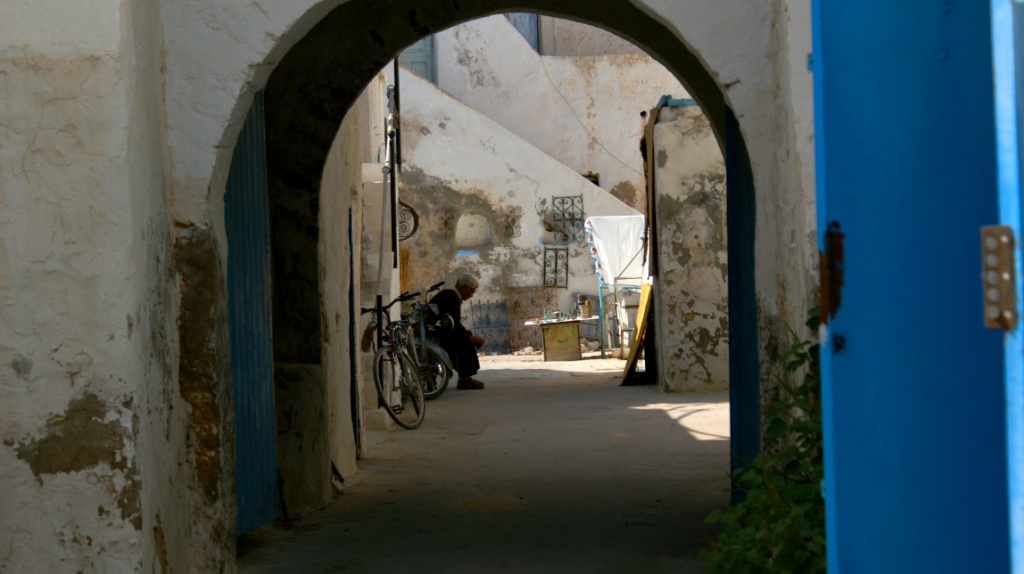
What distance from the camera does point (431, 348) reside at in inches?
469

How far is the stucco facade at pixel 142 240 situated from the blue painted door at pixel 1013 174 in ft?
6.50

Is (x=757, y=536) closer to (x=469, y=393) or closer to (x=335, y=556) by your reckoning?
(x=335, y=556)

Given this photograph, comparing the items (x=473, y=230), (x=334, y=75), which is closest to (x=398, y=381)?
(x=334, y=75)

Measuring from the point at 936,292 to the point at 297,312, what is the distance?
486 cm

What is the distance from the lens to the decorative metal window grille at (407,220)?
21.9m

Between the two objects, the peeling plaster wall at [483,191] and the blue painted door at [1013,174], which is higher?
the peeling plaster wall at [483,191]

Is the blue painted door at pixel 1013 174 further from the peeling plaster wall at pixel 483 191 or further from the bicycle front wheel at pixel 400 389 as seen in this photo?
the peeling plaster wall at pixel 483 191

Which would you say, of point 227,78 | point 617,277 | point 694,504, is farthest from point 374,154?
point 617,277

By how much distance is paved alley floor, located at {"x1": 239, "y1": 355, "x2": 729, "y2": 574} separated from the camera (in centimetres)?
469

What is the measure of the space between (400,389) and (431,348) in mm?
2022

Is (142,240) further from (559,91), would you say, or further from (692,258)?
(559,91)

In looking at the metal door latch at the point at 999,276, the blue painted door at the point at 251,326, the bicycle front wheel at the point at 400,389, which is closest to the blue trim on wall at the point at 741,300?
Result: the blue painted door at the point at 251,326

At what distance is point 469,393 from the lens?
42.6 ft

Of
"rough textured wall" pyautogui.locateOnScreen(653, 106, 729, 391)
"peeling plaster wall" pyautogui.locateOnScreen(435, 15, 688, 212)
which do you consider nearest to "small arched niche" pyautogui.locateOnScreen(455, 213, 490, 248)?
"peeling plaster wall" pyautogui.locateOnScreen(435, 15, 688, 212)
